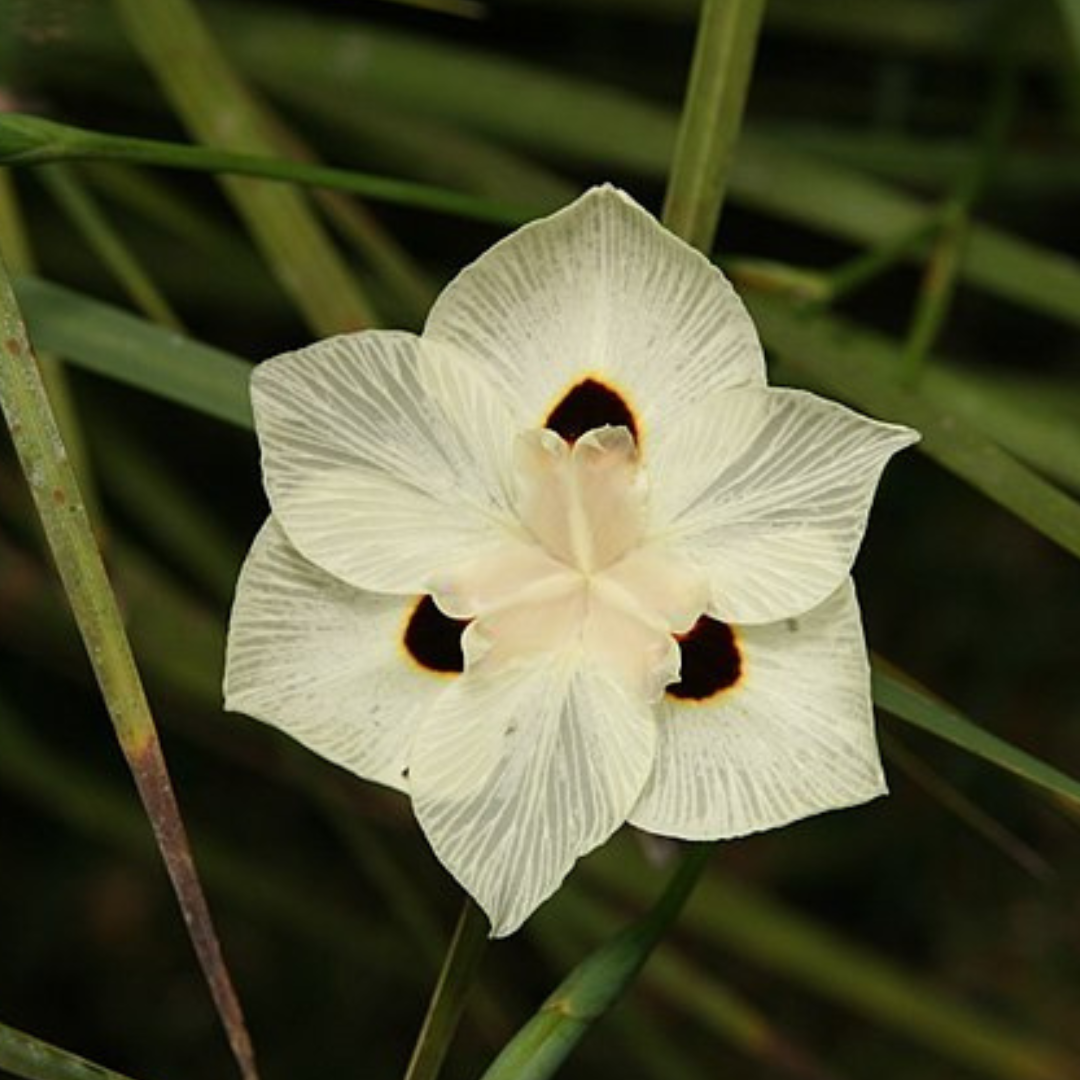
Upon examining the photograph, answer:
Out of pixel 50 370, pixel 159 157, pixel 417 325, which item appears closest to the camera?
pixel 159 157

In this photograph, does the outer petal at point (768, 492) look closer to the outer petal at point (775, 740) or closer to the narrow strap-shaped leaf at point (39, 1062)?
the outer petal at point (775, 740)

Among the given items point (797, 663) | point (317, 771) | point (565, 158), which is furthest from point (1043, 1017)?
point (797, 663)

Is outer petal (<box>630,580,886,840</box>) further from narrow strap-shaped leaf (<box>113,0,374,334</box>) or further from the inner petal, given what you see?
narrow strap-shaped leaf (<box>113,0,374,334</box>)

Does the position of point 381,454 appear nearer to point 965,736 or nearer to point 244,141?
point 965,736

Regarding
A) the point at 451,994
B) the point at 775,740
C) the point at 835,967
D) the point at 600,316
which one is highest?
the point at 600,316

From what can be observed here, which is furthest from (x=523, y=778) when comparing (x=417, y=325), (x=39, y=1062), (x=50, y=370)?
(x=417, y=325)

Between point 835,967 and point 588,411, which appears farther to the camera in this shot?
point 835,967

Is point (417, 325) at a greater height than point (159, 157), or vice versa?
point (159, 157)

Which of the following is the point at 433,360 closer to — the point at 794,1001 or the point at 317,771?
the point at 317,771
